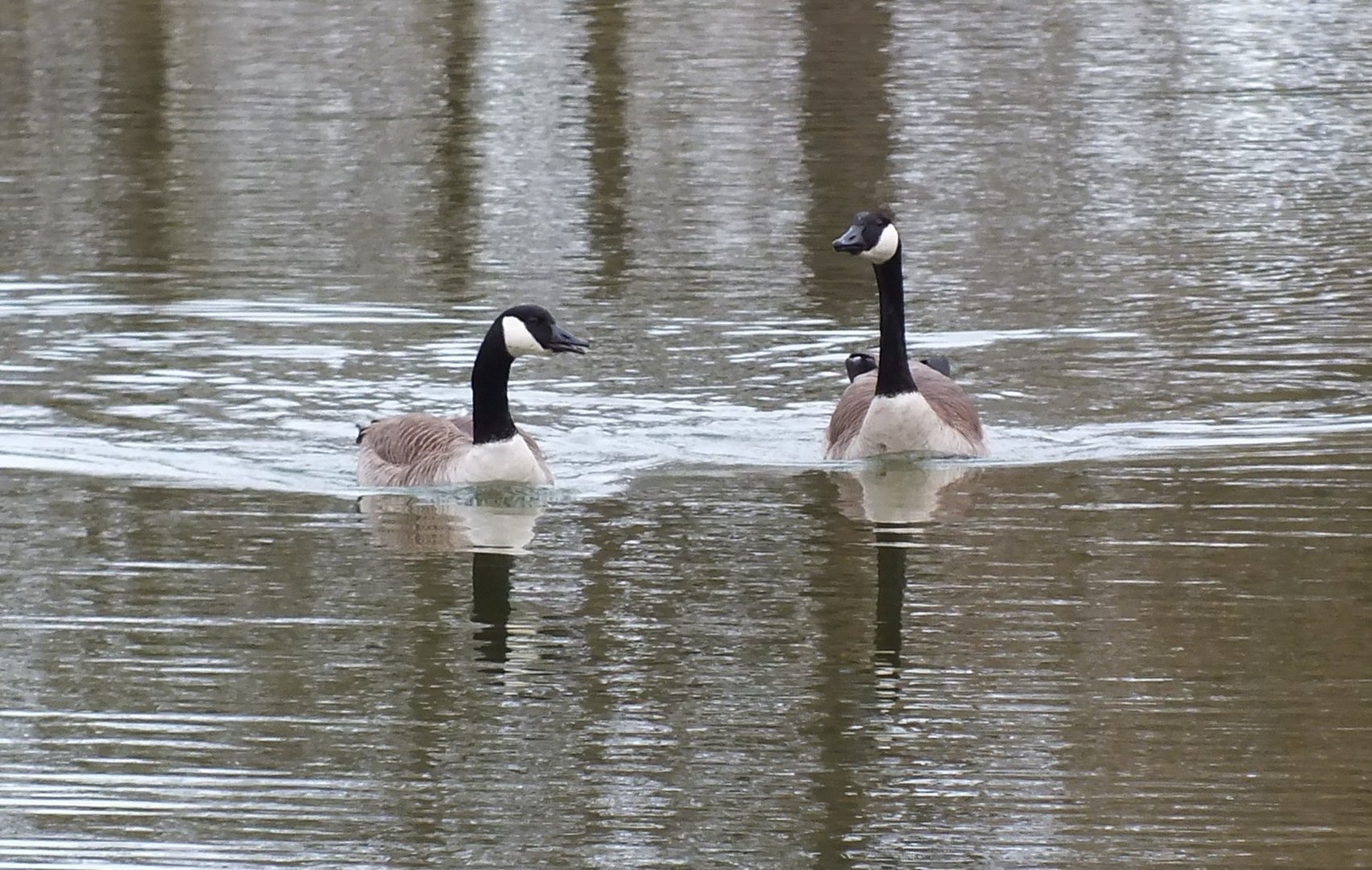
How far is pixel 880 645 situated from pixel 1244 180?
41.6ft

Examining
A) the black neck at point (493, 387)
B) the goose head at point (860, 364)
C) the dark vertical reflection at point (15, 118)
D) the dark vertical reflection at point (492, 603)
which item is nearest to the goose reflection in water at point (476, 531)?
the dark vertical reflection at point (492, 603)

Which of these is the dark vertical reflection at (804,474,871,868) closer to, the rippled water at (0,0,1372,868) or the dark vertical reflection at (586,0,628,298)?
the rippled water at (0,0,1372,868)

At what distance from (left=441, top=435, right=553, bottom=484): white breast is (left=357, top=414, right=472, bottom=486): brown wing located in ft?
0.55

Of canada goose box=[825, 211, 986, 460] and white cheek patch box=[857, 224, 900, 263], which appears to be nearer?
canada goose box=[825, 211, 986, 460]

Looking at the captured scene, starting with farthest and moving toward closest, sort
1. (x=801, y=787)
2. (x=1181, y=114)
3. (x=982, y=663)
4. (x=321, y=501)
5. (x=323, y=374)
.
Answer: (x=1181, y=114) → (x=323, y=374) → (x=321, y=501) → (x=982, y=663) → (x=801, y=787)

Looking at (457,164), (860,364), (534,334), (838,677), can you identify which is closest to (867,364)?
(860,364)

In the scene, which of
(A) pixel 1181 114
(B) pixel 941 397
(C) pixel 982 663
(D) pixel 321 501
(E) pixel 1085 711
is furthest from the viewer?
(A) pixel 1181 114

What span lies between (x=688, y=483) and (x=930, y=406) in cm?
140

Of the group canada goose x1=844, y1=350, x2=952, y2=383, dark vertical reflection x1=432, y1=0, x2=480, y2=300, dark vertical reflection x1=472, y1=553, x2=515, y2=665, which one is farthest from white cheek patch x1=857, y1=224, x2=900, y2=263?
dark vertical reflection x1=432, y1=0, x2=480, y2=300

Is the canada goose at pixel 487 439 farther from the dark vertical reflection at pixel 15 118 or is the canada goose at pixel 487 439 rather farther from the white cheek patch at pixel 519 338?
the dark vertical reflection at pixel 15 118

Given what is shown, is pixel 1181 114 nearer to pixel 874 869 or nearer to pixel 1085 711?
pixel 1085 711

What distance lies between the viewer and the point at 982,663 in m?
8.88

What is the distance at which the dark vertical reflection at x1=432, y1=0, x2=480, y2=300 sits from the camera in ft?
59.3

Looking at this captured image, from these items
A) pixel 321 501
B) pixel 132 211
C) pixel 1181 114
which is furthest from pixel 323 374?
pixel 1181 114
